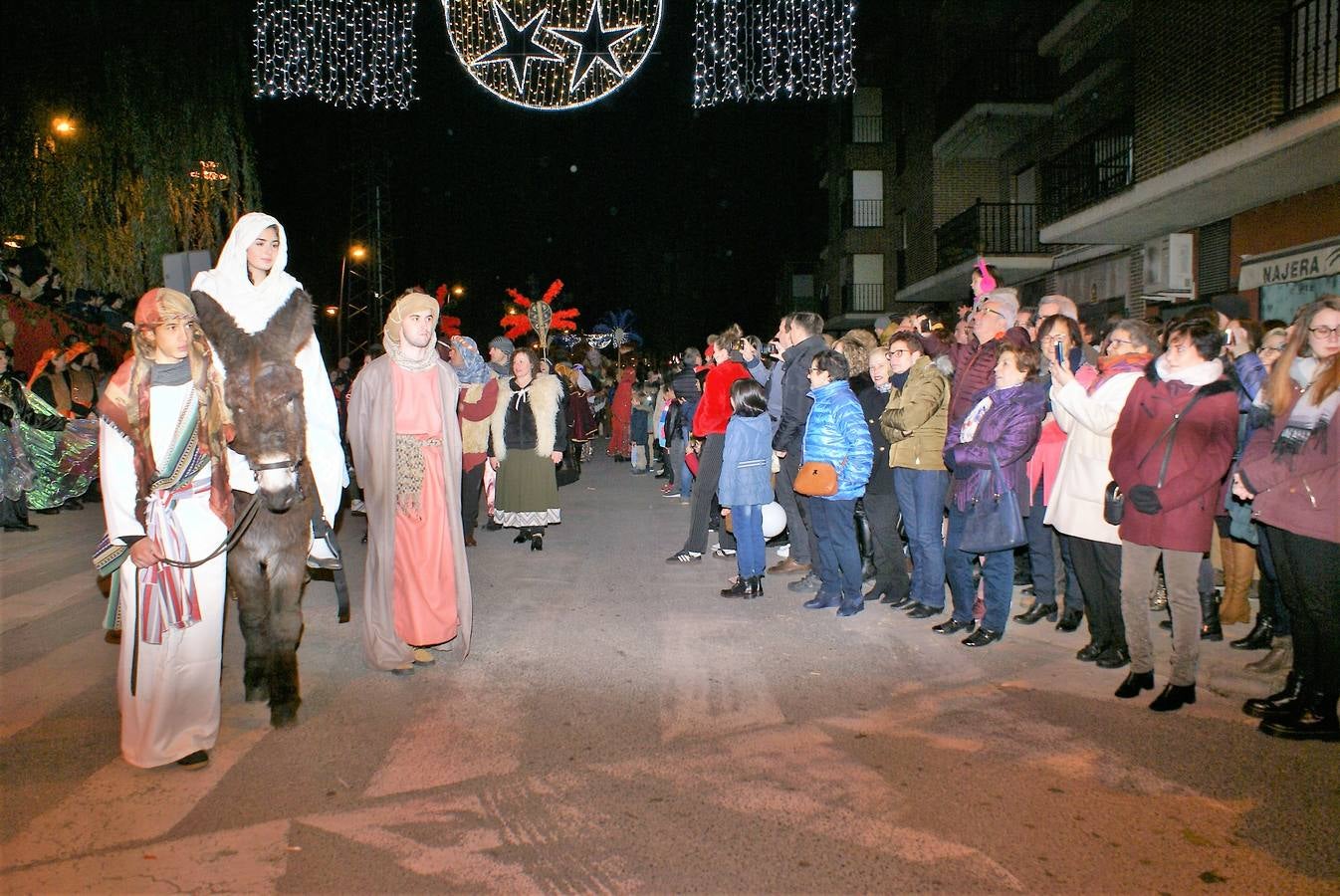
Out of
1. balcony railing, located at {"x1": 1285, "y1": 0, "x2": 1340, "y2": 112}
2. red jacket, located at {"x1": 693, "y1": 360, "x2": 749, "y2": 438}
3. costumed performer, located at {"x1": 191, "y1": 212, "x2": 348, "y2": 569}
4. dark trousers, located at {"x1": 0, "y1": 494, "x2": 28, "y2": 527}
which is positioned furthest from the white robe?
balcony railing, located at {"x1": 1285, "y1": 0, "x2": 1340, "y2": 112}

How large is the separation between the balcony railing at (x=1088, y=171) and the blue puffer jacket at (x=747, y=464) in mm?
11917

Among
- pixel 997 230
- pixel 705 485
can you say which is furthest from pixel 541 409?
pixel 997 230

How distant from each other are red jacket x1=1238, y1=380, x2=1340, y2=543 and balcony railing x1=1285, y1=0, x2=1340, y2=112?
30.9ft

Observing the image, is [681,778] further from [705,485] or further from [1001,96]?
[1001,96]

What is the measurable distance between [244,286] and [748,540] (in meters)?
4.62

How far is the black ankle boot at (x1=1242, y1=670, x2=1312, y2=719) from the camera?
482 centimetres

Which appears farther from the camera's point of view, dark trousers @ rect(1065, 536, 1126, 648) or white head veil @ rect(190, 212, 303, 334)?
dark trousers @ rect(1065, 536, 1126, 648)

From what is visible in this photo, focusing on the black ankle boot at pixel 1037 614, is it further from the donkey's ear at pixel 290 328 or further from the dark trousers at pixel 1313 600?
the donkey's ear at pixel 290 328

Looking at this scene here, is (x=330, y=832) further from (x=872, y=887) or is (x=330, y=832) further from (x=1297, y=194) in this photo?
(x=1297, y=194)

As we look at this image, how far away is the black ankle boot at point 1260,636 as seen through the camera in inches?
249

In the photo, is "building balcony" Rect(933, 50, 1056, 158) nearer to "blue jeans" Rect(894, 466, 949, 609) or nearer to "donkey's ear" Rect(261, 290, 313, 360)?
"blue jeans" Rect(894, 466, 949, 609)

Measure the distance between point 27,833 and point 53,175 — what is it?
1293 centimetres

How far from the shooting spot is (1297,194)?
45.8ft

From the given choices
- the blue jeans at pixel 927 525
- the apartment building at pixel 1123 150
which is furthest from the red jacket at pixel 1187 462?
the apartment building at pixel 1123 150
